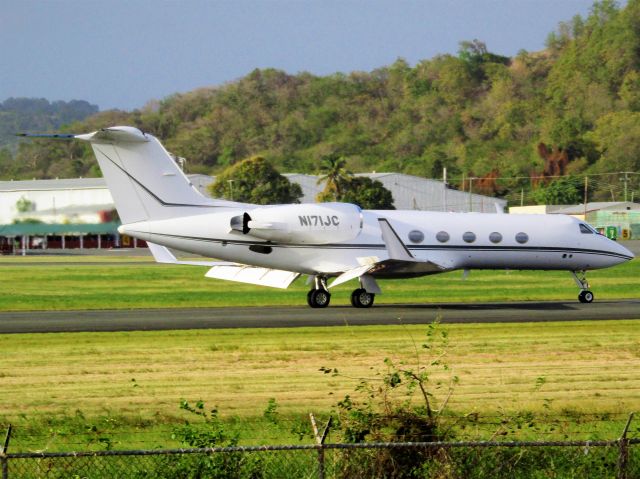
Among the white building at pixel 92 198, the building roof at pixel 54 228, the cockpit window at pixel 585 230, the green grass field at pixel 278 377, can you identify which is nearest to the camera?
the green grass field at pixel 278 377

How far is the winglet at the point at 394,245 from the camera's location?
35.7 m

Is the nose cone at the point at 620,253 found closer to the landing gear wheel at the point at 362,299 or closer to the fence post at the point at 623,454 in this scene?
the landing gear wheel at the point at 362,299

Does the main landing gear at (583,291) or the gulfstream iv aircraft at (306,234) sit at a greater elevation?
→ the gulfstream iv aircraft at (306,234)

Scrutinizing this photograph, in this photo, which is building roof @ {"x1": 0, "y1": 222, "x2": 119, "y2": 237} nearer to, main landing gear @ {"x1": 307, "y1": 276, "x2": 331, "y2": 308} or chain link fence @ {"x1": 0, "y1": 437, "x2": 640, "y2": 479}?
main landing gear @ {"x1": 307, "y1": 276, "x2": 331, "y2": 308}

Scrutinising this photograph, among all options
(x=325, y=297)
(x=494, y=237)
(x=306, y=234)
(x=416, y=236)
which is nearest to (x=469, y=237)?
(x=494, y=237)

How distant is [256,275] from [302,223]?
2803 millimetres

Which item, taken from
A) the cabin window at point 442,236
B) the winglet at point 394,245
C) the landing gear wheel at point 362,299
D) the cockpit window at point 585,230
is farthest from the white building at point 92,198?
the winglet at point 394,245

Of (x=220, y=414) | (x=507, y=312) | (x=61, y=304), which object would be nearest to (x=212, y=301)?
(x=61, y=304)

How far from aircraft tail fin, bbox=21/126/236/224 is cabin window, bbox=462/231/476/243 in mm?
9265

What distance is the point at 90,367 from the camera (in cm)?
2261

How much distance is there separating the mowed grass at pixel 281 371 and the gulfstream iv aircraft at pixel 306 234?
697cm

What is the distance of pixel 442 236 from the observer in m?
37.9

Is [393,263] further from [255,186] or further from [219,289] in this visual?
[255,186]

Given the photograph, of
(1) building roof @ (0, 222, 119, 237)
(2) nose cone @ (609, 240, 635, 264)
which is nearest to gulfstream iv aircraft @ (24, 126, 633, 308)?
(2) nose cone @ (609, 240, 635, 264)
